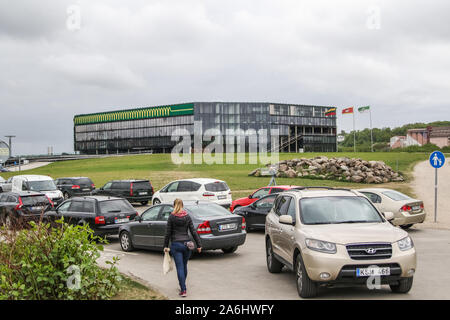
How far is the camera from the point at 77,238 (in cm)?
724

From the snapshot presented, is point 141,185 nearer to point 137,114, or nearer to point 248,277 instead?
point 248,277

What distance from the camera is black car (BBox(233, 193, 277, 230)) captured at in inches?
646

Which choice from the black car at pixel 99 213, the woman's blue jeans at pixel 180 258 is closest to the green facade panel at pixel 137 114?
the black car at pixel 99 213

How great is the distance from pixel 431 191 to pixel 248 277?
2521cm

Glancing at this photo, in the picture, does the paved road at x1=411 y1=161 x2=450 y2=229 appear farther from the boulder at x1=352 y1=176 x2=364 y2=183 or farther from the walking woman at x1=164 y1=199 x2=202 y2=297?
the walking woman at x1=164 y1=199 x2=202 y2=297

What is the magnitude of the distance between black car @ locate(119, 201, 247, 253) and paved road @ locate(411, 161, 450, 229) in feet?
32.1

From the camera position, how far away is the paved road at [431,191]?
65.7ft

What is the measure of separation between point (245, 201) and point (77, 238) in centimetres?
1342

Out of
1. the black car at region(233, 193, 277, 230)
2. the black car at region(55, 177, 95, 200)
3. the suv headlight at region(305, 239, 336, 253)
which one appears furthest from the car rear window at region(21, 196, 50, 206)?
the black car at region(55, 177, 95, 200)

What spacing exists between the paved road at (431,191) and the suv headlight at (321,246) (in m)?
12.6

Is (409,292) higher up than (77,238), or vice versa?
(77,238)

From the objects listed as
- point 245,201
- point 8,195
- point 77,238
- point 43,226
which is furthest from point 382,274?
point 8,195

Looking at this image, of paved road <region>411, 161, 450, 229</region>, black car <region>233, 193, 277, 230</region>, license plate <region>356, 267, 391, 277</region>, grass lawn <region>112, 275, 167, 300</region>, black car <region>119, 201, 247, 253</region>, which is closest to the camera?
license plate <region>356, 267, 391, 277</region>
